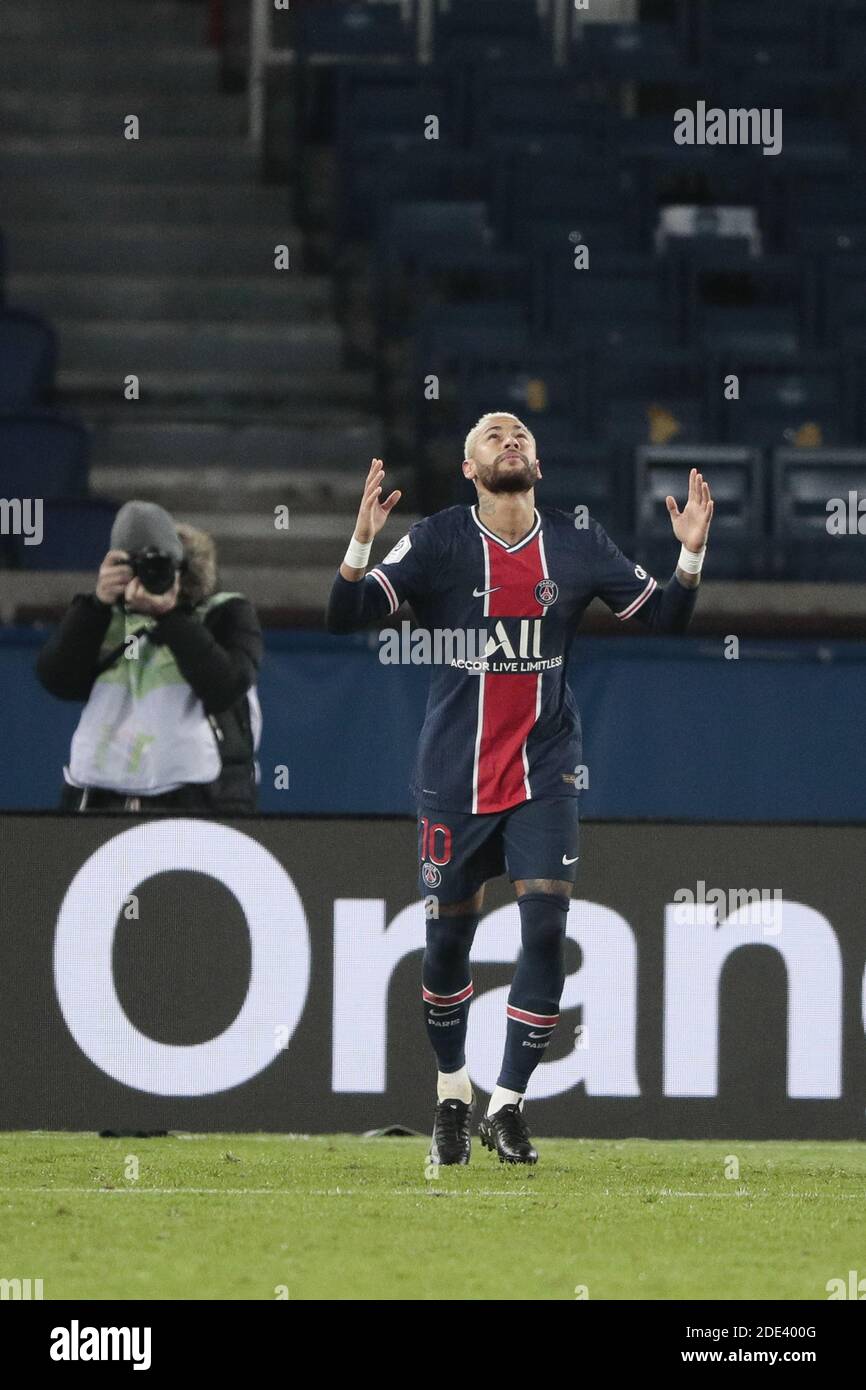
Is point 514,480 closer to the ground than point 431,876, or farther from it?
farther from it

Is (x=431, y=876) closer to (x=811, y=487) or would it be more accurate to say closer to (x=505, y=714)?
(x=505, y=714)

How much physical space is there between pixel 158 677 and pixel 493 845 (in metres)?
1.92

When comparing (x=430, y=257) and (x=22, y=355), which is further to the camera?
(x=430, y=257)

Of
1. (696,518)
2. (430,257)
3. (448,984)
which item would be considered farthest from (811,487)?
(448,984)

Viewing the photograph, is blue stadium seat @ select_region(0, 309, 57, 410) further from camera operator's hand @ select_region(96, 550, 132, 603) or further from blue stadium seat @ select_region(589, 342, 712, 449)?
camera operator's hand @ select_region(96, 550, 132, 603)

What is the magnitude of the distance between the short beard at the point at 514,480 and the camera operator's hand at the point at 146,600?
6.07 ft

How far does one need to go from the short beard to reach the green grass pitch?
1.82m

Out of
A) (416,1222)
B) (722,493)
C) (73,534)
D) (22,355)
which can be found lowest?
(416,1222)

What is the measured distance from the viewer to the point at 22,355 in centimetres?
1384

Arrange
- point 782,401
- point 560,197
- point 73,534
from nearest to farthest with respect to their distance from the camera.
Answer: point 73,534 < point 782,401 < point 560,197

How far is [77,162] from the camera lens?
55.0 ft

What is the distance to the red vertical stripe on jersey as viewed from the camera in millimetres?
6574
